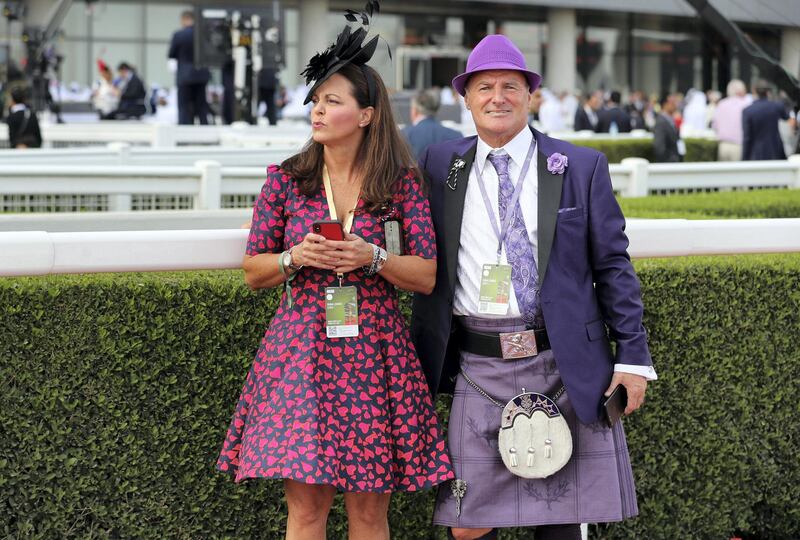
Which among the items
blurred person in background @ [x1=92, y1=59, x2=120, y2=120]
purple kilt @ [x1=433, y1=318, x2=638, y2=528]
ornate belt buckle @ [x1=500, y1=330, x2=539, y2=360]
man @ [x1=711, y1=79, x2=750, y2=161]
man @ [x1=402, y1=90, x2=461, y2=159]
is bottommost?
purple kilt @ [x1=433, y1=318, x2=638, y2=528]

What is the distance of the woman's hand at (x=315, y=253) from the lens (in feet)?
11.1

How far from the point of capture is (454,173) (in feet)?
12.4

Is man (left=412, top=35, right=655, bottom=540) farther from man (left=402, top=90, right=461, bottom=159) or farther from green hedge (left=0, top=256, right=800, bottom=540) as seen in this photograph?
man (left=402, top=90, right=461, bottom=159)

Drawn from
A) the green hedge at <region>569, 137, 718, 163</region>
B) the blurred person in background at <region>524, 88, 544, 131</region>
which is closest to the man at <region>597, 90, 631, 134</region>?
the blurred person in background at <region>524, 88, 544, 131</region>

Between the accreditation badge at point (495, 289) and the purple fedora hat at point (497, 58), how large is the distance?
59 cm

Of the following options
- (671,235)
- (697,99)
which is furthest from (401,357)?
(697,99)

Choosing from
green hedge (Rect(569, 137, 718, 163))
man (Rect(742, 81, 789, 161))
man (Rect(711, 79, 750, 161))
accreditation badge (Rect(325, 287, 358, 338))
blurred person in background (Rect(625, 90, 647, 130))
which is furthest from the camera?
blurred person in background (Rect(625, 90, 647, 130))

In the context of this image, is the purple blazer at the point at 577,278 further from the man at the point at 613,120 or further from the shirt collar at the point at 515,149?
the man at the point at 613,120

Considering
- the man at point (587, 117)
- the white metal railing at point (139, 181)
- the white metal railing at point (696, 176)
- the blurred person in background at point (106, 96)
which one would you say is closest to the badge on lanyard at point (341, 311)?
the white metal railing at point (139, 181)

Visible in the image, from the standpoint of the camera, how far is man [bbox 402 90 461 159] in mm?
10641

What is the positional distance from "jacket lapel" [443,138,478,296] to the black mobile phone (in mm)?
553

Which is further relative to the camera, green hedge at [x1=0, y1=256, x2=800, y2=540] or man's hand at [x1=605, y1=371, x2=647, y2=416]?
green hedge at [x1=0, y1=256, x2=800, y2=540]

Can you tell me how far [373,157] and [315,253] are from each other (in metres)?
0.42

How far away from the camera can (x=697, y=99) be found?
3041cm
